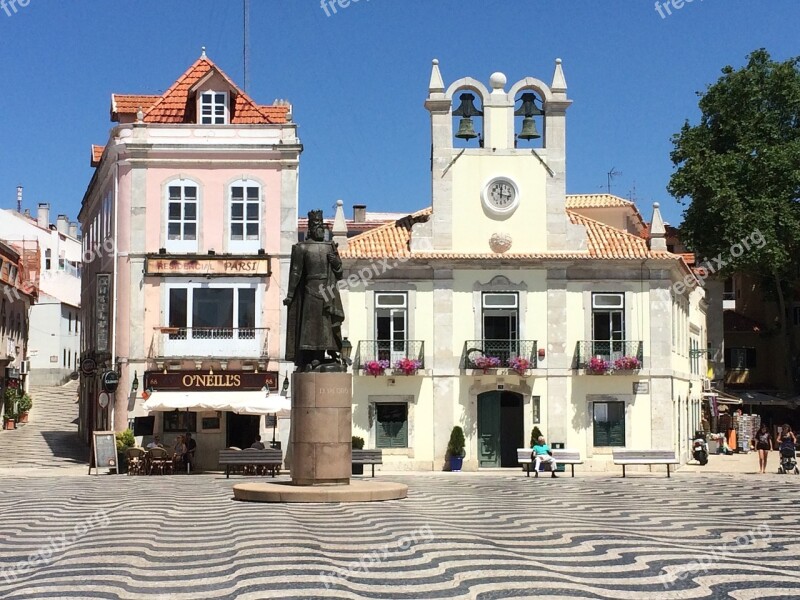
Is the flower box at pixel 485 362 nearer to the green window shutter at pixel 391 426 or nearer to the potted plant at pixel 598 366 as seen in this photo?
Result: the green window shutter at pixel 391 426

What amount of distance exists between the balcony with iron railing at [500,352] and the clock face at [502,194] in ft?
14.3

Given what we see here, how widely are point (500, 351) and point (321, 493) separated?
20.6m

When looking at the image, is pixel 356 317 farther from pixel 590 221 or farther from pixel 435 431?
pixel 590 221

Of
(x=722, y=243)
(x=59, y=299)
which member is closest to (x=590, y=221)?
(x=722, y=243)

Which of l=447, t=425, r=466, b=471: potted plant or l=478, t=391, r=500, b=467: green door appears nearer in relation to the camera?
l=447, t=425, r=466, b=471: potted plant

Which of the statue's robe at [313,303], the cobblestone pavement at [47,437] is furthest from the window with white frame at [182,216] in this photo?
the statue's robe at [313,303]

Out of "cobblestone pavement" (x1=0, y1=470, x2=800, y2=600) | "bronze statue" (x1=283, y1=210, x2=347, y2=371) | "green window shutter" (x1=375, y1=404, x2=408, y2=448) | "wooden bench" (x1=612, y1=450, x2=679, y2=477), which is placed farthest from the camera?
"green window shutter" (x1=375, y1=404, x2=408, y2=448)

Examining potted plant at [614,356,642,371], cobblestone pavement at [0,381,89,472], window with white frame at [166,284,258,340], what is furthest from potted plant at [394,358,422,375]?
cobblestone pavement at [0,381,89,472]

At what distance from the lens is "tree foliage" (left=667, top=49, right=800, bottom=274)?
52250mm

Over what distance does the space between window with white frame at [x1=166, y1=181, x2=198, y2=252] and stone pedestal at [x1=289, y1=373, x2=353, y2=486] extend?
1829cm

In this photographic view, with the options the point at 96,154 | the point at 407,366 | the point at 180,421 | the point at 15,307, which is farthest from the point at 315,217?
the point at 15,307

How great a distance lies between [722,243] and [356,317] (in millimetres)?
21347

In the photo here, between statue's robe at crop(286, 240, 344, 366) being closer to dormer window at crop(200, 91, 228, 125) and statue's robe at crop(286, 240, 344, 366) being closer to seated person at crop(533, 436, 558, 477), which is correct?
seated person at crop(533, 436, 558, 477)

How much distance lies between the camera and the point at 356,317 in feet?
129
